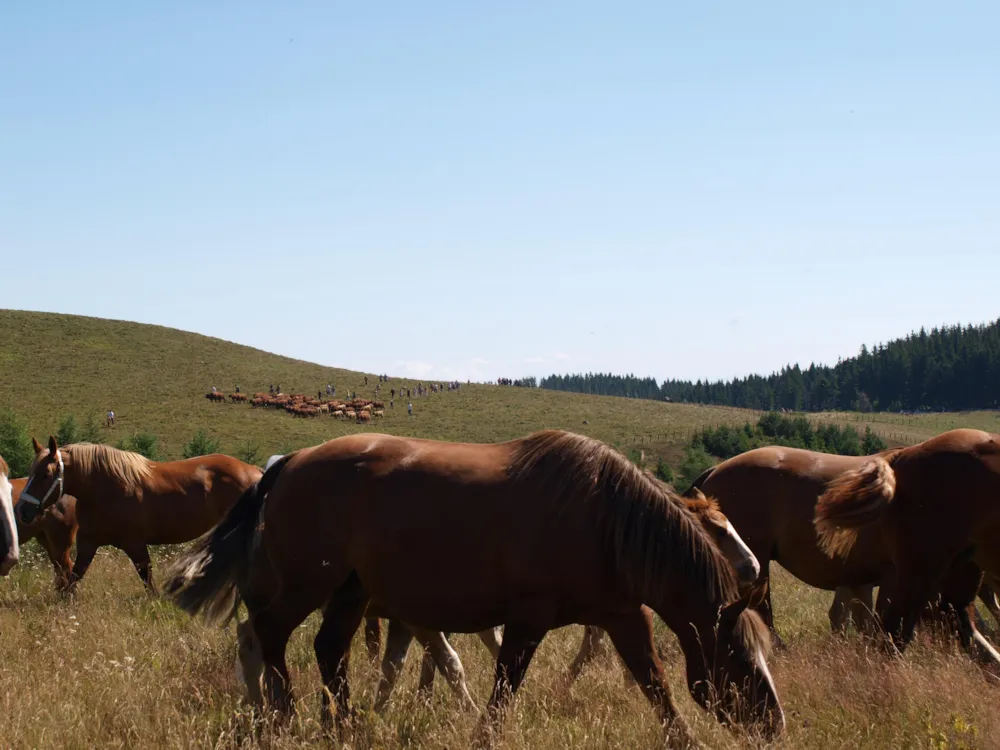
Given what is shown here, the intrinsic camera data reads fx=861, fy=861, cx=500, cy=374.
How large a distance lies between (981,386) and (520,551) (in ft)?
457

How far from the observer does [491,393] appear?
96250 mm

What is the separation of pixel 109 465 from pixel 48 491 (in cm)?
117

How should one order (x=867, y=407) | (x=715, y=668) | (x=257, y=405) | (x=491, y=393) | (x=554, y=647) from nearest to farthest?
(x=715, y=668), (x=554, y=647), (x=257, y=405), (x=491, y=393), (x=867, y=407)

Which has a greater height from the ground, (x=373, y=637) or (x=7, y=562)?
(x=7, y=562)

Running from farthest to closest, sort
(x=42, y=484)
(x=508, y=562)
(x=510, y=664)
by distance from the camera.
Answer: (x=42, y=484) < (x=508, y=562) < (x=510, y=664)

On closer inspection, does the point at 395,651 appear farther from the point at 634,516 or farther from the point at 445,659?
the point at 634,516

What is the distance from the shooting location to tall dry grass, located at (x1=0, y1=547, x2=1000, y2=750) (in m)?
5.13

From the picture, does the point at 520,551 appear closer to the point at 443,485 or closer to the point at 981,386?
the point at 443,485

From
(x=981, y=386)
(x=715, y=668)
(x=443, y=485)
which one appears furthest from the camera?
(x=981, y=386)

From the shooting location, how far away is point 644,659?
5559 millimetres

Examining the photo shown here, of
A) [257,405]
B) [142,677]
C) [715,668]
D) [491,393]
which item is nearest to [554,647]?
[715,668]

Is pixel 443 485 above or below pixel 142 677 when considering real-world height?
above

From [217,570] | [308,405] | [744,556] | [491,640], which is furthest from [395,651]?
[308,405]

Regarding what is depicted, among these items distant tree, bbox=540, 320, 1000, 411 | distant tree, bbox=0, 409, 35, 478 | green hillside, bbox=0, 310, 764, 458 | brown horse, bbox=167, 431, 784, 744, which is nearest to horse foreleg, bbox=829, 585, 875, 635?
brown horse, bbox=167, 431, 784, 744
